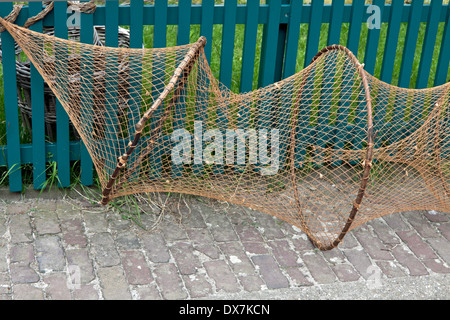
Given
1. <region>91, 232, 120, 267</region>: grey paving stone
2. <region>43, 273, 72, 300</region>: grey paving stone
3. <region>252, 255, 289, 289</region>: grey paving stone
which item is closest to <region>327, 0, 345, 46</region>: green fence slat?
<region>252, 255, 289, 289</region>: grey paving stone

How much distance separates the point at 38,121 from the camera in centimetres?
455

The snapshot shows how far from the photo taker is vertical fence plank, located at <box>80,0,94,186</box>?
4348 millimetres

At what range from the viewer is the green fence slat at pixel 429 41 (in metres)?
5.20

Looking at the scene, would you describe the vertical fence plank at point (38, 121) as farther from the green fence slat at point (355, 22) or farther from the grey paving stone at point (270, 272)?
the green fence slat at point (355, 22)

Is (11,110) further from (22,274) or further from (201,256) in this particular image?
(201,256)

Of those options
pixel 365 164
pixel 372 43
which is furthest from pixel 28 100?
pixel 372 43

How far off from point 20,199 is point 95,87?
1095 mm

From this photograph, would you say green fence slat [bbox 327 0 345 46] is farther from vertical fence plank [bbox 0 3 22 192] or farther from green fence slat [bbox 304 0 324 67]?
vertical fence plank [bbox 0 3 22 192]

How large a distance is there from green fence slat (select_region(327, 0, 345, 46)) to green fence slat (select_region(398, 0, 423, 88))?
2.29 feet

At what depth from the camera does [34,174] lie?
4672mm

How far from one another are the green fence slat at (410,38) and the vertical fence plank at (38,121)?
3.17 m

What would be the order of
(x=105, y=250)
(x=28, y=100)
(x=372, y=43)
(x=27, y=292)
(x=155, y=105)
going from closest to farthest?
1. (x=155, y=105)
2. (x=27, y=292)
3. (x=105, y=250)
4. (x=28, y=100)
5. (x=372, y=43)

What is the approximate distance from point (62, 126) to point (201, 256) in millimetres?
1562

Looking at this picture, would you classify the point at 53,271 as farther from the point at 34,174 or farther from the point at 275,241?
the point at 275,241
